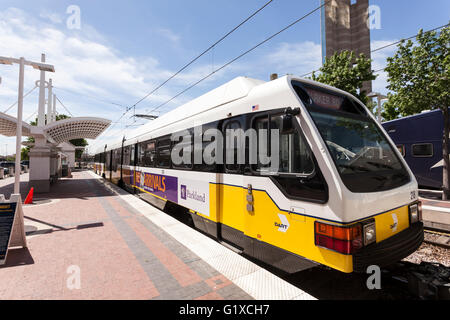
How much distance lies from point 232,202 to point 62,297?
9.16 feet

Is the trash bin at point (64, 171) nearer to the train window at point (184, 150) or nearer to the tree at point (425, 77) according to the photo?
the train window at point (184, 150)

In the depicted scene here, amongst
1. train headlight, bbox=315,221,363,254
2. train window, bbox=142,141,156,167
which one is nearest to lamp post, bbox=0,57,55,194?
train window, bbox=142,141,156,167

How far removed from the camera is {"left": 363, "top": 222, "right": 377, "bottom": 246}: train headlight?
107 inches

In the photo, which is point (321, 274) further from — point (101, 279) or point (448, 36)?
point (448, 36)

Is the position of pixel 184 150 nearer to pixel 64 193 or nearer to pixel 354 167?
pixel 354 167

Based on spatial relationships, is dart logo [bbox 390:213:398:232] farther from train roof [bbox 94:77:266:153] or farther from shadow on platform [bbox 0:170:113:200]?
shadow on platform [bbox 0:170:113:200]

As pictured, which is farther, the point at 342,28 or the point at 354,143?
the point at 342,28

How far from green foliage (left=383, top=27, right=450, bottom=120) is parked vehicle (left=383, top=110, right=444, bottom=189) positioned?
1139 mm

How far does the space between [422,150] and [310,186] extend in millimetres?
11795

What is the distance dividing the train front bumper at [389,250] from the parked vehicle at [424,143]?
9.90 m

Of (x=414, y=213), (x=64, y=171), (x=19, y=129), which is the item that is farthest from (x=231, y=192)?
(x=64, y=171)

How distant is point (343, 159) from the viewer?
9.80 ft

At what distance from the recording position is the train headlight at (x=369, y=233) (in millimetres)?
2727

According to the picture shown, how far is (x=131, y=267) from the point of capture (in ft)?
12.5
